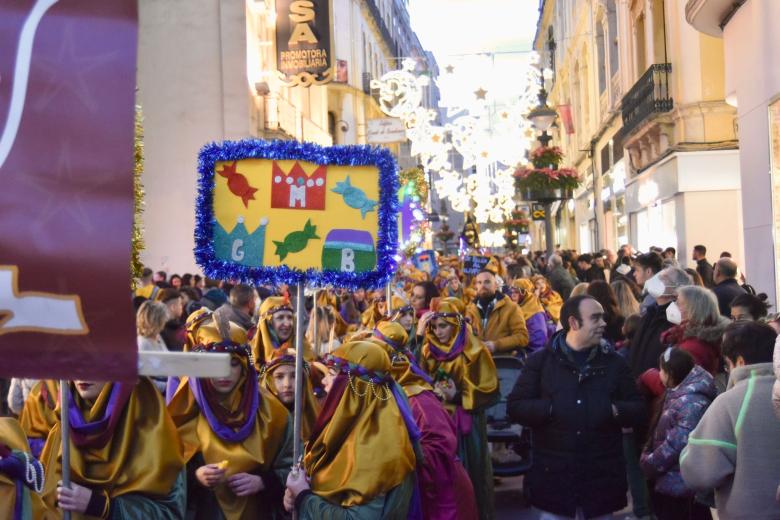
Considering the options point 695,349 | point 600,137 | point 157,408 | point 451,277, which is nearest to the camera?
point 157,408

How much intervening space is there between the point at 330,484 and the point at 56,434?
1213 millimetres

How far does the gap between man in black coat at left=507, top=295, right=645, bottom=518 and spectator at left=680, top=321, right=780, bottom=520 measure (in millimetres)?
979

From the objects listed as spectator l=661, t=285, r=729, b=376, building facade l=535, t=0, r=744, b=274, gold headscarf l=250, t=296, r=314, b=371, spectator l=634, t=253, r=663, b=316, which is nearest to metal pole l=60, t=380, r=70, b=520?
gold headscarf l=250, t=296, r=314, b=371

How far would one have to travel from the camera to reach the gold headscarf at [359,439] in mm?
4754

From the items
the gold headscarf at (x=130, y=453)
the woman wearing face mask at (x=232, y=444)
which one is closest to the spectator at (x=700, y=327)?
the woman wearing face mask at (x=232, y=444)

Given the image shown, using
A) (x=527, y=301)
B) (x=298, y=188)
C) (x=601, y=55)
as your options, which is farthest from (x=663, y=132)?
(x=298, y=188)

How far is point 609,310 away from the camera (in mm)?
9977

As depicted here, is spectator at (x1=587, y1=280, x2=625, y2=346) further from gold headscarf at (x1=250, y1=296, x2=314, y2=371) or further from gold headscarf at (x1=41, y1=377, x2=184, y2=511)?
gold headscarf at (x1=41, y1=377, x2=184, y2=511)

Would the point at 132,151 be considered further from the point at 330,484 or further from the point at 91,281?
the point at 330,484

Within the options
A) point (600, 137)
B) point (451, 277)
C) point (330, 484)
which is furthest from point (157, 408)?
point (600, 137)

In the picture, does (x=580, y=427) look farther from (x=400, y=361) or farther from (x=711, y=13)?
(x=711, y=13)

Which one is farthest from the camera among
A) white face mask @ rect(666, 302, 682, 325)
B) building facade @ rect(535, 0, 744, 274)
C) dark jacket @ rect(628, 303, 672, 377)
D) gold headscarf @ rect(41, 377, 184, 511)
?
building facade @ rect(535, 0, 744, 274)

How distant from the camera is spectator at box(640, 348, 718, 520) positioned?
5.84 meters

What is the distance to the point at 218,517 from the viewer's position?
17.5ft
